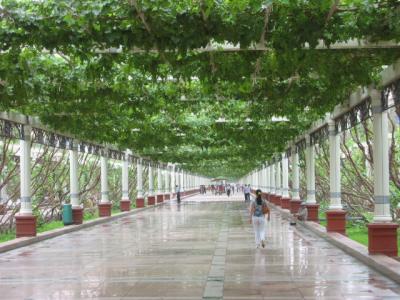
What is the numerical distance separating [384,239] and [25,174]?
12.4m

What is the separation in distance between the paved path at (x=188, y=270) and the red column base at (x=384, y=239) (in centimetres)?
67

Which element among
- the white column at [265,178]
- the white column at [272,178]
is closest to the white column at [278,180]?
the white column at [272,178]

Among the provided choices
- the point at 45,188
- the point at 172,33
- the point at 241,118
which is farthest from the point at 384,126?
the point at 45,188

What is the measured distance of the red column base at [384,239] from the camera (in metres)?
14.8

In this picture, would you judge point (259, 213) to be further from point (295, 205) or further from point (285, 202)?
point (285, 202)

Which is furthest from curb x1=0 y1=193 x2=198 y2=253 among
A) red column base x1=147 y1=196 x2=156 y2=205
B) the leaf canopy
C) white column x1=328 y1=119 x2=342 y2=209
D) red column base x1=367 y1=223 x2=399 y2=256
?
red column base x1=147 y1=196 x2=156 y2=205

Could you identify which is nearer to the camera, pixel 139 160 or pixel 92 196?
pixel 92 196

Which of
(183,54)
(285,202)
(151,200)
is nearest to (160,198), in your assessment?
(151,200)

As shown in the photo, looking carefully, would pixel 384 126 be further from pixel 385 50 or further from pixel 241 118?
pixel 241 118

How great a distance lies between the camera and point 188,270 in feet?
46.3

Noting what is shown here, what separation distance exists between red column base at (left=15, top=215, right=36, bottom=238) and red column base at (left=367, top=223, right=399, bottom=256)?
11.6m

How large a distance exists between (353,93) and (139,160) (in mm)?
30509

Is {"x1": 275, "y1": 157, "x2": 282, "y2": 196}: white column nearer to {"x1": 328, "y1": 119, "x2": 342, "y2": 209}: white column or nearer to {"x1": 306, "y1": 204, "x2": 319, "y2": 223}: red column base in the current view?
{"x1": 306, "y1": 204, "x2": 319, "y2": 223}: red column base

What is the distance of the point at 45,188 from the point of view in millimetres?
31312
